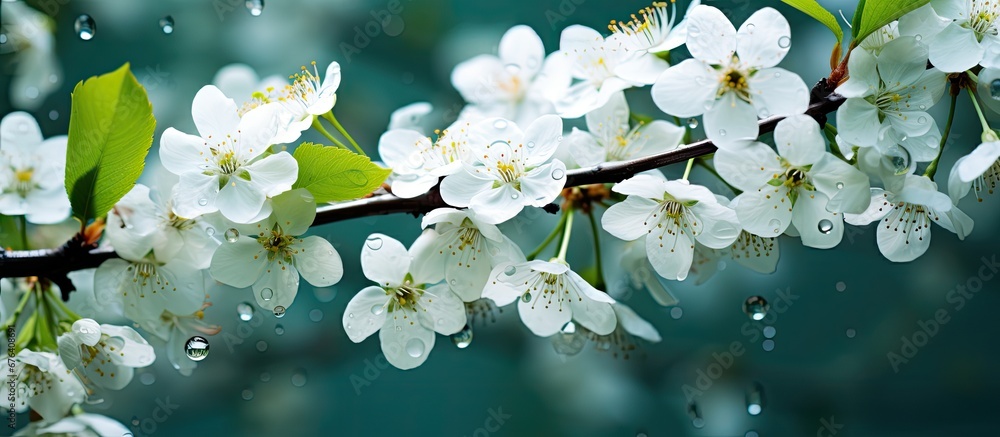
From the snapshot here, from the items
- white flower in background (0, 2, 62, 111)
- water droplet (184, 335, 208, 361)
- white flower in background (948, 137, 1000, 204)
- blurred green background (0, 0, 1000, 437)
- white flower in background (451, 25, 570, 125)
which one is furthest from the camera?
blurred green background (0, 0, 1000, 437)

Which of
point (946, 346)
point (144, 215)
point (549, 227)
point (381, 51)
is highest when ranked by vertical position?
point (144, 215)

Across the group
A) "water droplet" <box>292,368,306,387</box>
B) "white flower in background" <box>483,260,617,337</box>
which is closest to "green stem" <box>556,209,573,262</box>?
"white flower in background" <box>483,260,617,337</box>

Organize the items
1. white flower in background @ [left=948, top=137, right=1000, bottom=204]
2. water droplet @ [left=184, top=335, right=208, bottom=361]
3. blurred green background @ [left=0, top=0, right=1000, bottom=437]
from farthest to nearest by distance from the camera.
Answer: blurred green background @ [left=0, top=0, right=1000, bottom=437] → water droplet @ [left=184, top=335, right=208, bottom=361] → white flower in background @ [left=948, top=137, right=1000, bottom=204]

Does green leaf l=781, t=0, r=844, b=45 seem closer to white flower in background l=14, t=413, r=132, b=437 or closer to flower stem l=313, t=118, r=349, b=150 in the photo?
flower stem l=313, t=118, r=349, b=150

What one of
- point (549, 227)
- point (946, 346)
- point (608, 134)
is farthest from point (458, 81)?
point (946, 346)

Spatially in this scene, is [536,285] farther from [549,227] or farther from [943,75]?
[549,227]

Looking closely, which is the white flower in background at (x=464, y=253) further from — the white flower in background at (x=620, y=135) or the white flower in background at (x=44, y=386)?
the white flower in background at (x=44, y=386)


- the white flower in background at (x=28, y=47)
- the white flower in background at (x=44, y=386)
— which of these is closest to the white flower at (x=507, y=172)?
the white flower in background at (x=44, y=386)
